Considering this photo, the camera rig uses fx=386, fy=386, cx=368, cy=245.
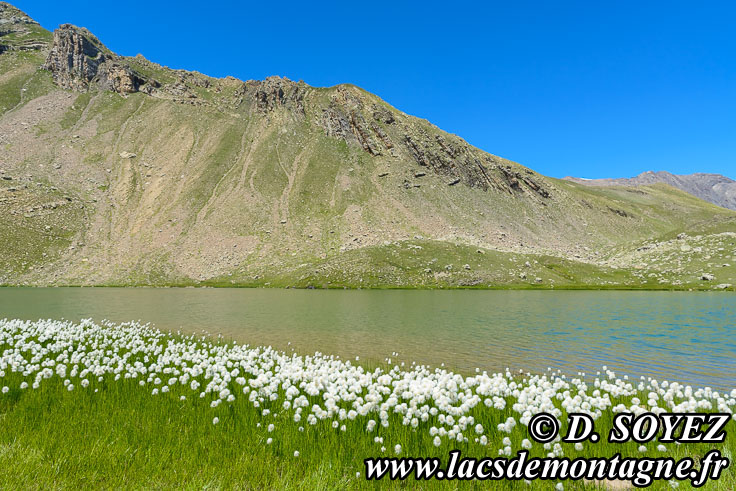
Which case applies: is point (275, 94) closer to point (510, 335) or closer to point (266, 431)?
point (510, 335)

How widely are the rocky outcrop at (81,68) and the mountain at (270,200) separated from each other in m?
0.66

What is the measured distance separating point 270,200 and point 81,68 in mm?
119254

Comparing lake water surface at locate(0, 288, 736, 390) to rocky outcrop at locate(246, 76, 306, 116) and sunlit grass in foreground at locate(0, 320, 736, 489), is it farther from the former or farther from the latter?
rocky outcrop at locate(246, 76, 306, 116)

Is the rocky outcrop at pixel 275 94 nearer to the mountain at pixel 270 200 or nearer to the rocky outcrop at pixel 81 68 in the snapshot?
the mountain at pixel 270 200

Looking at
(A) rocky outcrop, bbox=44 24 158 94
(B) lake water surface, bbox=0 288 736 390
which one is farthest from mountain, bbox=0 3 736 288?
(B) lake water surface, bbox=0 288 736 390

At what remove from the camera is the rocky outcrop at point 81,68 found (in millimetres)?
167125

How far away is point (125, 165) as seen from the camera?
134 m

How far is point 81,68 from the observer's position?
168875 mm

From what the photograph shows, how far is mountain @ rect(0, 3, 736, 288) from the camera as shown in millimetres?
95250

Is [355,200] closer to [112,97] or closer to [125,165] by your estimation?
[125,165]

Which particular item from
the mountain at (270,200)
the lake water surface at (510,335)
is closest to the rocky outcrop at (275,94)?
the mountain at (270,200)

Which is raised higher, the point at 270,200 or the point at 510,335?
the point at 270,200

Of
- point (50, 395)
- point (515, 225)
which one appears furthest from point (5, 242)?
point (515, 225)

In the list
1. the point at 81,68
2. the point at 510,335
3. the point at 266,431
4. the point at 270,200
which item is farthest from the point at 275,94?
the point at 266,431
